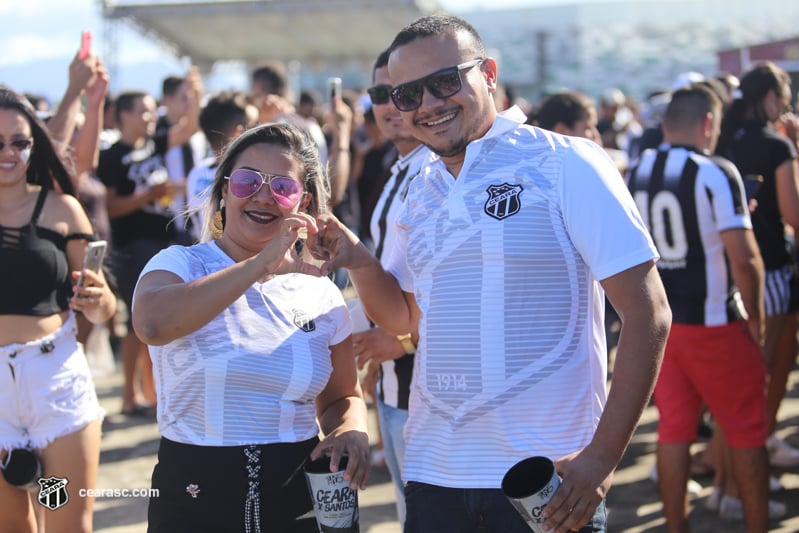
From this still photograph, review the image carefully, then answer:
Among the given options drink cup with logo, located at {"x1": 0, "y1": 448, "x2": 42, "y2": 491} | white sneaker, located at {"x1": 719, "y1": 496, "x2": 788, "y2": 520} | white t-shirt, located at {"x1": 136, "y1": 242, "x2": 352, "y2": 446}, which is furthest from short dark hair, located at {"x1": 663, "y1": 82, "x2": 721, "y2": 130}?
drink cup with logo, located at {"x1": 0, "y1": 448, "x2": 42, "y2": 491}

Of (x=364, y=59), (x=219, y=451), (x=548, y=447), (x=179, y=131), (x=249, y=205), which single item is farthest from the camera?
(x=364, y=59)

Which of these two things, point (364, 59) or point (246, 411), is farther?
point (364, 59)

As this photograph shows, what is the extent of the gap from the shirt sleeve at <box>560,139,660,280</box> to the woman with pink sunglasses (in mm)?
737

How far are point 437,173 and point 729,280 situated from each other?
8.06 feet

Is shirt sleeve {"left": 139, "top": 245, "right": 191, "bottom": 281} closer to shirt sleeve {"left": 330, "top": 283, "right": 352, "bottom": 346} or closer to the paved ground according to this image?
shirt sleeve {"left": 330, "top": 283, "right": 352, "bottom": 346}

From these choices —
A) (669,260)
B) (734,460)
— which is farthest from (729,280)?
(734,460)

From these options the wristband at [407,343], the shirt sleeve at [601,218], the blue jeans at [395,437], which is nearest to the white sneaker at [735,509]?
the blue jeans at [395,437]

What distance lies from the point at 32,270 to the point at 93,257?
28cm

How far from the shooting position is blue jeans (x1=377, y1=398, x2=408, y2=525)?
376 cm

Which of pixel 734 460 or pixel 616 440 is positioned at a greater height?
pixel 616 440

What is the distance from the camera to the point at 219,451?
8.34ft

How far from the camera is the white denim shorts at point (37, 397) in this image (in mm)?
3482

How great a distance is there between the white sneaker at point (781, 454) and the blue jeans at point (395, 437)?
3004 mm

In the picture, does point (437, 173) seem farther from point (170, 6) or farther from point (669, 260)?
point (170, 6)
